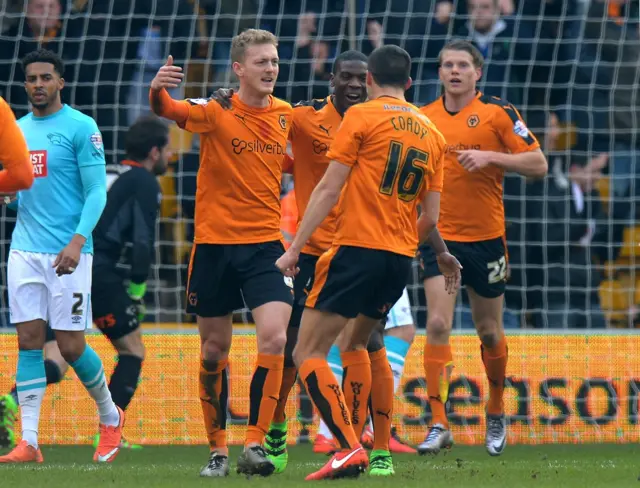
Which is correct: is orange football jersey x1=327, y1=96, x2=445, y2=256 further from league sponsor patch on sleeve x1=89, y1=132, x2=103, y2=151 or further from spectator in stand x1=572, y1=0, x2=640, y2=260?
spectator in stand x1=572, y1=0, x2=640, y2=260

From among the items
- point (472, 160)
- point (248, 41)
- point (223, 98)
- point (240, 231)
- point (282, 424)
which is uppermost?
point (248, 41)

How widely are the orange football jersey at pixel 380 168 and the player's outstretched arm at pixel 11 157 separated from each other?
1.35 meters

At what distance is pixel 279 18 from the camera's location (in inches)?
480

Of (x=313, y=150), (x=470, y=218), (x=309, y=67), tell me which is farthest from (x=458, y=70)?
(x=309, y=67)

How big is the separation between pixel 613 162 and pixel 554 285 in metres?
1.27

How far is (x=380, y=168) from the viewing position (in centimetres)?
612

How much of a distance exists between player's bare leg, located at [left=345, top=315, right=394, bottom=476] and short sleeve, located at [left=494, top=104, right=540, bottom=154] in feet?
5.97

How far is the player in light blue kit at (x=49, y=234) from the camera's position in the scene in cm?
752

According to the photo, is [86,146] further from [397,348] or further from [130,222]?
[397,348]

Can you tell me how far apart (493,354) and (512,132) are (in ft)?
4.56

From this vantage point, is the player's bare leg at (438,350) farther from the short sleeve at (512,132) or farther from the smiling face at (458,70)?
the smiling face at (458,70)

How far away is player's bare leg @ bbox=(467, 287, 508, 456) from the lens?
8.44 metres

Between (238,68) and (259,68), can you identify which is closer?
(259,68)

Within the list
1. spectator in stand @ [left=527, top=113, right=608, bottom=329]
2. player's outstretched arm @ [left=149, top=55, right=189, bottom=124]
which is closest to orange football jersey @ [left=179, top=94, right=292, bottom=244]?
player's outstretched arm @ [left=149, top=55, right=189, bottom=124]
